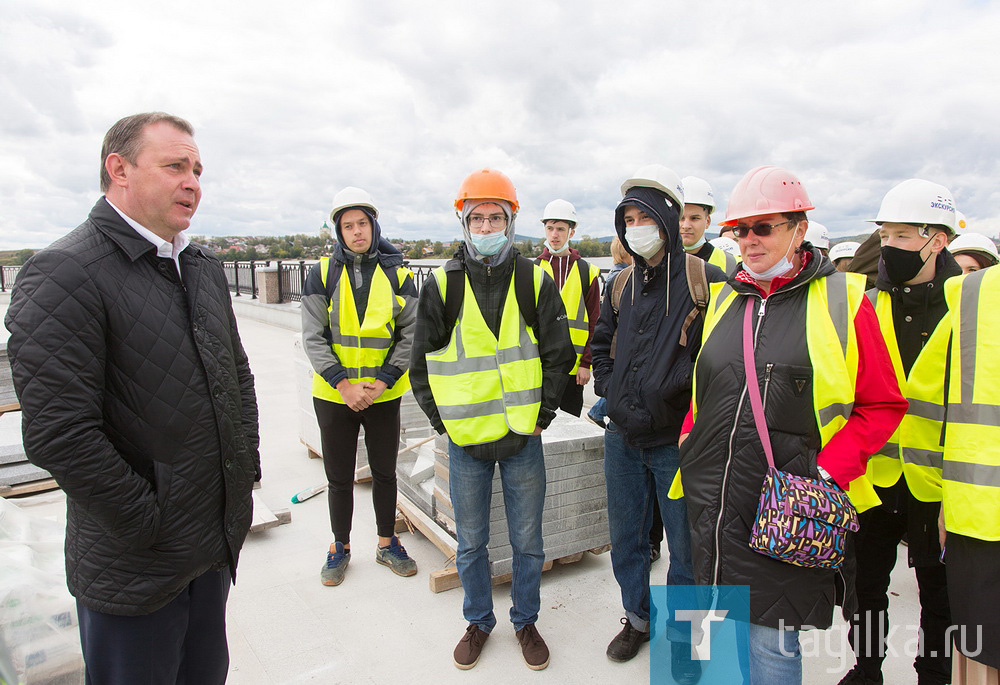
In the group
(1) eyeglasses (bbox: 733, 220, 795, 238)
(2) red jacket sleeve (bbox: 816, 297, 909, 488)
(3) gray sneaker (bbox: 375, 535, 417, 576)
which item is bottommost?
(3) gray sneaker (bbox: 375, 535, 417, 576)

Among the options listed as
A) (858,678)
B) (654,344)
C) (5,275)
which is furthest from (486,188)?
(5,275)

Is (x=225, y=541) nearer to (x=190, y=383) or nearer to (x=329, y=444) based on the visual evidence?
(x=190, y=383)

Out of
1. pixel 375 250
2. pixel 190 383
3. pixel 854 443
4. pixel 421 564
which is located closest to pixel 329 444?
pixel 421 564

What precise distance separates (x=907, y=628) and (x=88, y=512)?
372 cm

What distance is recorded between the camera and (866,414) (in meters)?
1.91

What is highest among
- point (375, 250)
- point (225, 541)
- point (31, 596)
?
point (375, 250)

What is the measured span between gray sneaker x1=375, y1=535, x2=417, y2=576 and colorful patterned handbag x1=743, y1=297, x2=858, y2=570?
231 cm

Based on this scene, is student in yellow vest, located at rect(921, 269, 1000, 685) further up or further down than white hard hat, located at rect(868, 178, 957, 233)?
further down

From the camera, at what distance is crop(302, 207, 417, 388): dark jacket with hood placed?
348cm

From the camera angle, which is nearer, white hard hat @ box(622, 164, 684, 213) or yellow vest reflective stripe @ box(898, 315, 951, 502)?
→ yellow vest reflective stripe @ box(898, 315, 951, 502)

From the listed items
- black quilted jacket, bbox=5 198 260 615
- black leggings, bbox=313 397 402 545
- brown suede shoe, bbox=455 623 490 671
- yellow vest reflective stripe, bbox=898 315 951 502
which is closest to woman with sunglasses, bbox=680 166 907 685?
yellow vest reflective stripe, bbox=898 315 951 502

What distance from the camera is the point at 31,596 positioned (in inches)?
87.0

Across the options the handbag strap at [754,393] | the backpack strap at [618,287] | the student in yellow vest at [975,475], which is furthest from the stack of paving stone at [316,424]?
the student in yellow vest at [975,475]

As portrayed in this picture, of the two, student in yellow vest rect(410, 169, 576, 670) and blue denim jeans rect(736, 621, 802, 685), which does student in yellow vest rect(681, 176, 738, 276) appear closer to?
student in yellow vest rect(410, 169, 576, 670)
